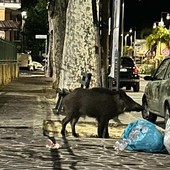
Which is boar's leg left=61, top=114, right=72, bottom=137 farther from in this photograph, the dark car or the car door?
the dark car

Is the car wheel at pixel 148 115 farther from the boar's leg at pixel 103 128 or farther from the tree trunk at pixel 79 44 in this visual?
the boar's leg at pixel 103 128

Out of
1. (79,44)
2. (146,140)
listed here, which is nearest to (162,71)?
(79,44)

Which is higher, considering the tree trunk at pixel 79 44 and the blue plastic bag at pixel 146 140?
the tree trunk at pixel 79 44

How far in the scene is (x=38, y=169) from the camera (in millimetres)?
8305

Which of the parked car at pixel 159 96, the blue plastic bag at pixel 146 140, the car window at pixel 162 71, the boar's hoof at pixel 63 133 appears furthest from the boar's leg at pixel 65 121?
the car window at pixel 162 71

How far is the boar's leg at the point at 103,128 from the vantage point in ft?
37.5

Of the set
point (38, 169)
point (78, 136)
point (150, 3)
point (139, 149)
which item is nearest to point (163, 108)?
point (78, 136)

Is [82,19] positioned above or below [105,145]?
above

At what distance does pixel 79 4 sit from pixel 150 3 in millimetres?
45251

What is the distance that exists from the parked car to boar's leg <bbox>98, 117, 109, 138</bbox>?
69.5 inches

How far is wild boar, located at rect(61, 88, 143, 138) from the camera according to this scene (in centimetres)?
1138

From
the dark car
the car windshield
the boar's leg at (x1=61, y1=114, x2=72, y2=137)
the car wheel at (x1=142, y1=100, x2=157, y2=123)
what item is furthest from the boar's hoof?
the car windshield

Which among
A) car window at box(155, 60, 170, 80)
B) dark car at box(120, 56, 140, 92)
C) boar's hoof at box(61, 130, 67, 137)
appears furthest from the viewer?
dark car at box(120, 56, 140, 92)

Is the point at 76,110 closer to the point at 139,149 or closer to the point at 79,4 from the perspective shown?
Answer: the point at 139,149
